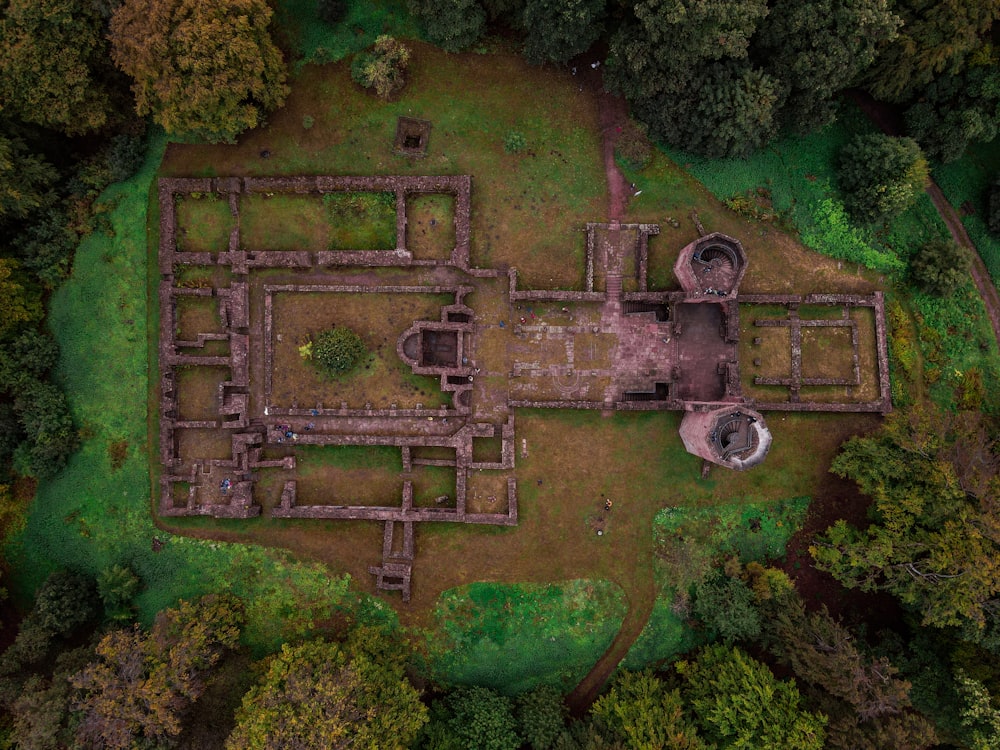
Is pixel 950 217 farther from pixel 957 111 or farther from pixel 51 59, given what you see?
pixel 51 59

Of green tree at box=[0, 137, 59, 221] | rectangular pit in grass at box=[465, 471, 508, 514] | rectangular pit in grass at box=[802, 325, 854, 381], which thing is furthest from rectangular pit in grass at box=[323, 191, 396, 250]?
rectangular pit in grass at box=[802, 325, 854, 381]

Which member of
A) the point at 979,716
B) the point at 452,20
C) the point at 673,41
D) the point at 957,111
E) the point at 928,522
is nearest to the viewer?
the point at 979,716

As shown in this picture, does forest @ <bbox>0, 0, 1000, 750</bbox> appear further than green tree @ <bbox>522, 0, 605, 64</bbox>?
No

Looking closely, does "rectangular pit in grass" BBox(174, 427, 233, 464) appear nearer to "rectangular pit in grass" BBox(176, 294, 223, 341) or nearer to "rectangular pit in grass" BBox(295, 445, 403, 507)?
"rectangular pit in grass" BBox(295, 445, 403, 507)

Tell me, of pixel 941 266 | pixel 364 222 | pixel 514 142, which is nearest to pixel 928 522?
pixel 941 266

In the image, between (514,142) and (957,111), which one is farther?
(514,142)

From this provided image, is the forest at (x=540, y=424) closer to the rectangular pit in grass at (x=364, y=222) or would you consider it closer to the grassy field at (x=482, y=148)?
the grassy field at (x=482, y=148)

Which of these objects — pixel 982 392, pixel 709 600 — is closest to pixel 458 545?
pixel 709 600
